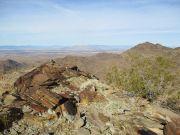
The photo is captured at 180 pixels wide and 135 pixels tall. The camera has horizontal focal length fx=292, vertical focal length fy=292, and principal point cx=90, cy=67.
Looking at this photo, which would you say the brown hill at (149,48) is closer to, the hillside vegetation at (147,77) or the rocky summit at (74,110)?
the hillside vegetation at (147,77)

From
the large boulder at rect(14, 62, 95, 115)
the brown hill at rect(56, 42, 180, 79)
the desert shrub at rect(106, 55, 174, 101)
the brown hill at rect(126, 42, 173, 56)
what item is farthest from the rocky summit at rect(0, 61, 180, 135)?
the brown hill at rect(126, 42, 173, 56)

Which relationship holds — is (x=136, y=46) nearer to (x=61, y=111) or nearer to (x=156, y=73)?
(x=156, y=73)

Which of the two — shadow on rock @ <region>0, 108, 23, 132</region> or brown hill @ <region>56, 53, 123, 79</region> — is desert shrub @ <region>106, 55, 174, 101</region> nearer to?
shadow on rock @ <region>0, 108, 23, 132</region>

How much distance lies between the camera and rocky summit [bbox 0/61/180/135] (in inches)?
669

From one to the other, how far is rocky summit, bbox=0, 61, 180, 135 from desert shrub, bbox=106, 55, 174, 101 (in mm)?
14235

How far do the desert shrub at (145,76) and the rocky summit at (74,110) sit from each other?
46.7 ft

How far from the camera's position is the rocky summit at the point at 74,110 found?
1700cm

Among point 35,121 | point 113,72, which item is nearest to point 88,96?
point 35,121

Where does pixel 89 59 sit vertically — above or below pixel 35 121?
below

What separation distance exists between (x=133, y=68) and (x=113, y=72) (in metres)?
2.68

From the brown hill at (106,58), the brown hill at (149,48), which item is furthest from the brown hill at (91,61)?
the brown hill at (149,48)

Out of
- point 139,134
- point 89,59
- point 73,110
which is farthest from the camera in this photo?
point 89,59

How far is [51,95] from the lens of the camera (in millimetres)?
19609

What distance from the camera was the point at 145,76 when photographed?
37719 millimetres
